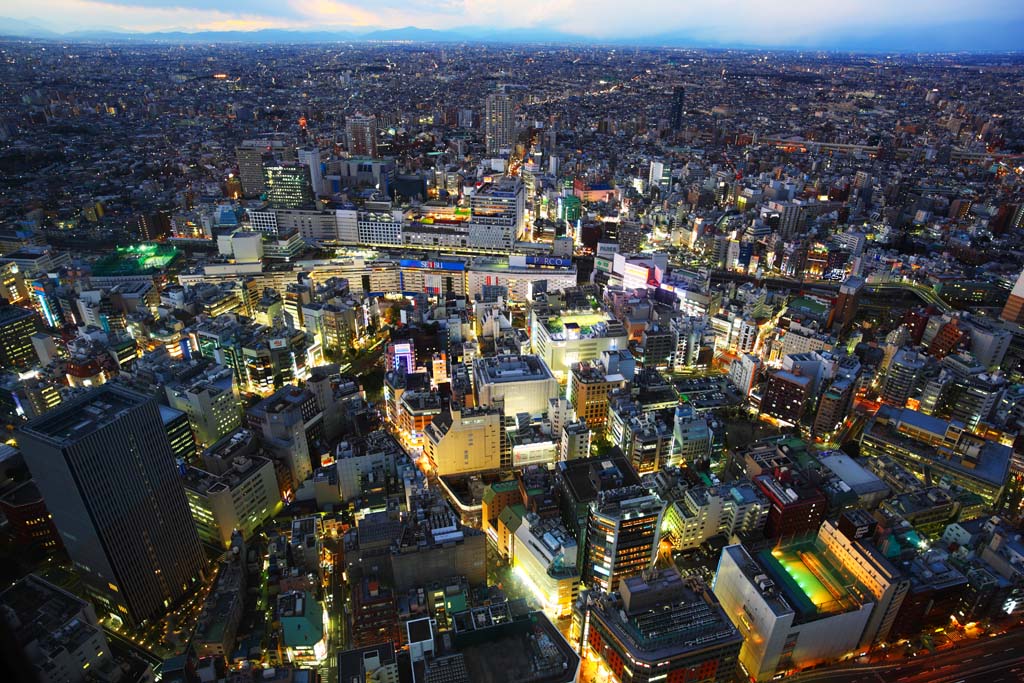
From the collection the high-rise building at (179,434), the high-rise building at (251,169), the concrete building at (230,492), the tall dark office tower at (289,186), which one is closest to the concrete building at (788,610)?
the concrete building at (230,492)

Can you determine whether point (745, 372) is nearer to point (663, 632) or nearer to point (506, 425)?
point (506, 425)

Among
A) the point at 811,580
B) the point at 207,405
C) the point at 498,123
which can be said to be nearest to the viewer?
the point at 811,580

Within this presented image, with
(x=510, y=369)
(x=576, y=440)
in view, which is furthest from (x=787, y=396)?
(x=510, y=369)

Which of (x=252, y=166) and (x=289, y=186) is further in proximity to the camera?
(x=252, y=166)

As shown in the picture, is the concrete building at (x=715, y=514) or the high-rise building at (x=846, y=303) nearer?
the concrete building at (x=715, y=514)

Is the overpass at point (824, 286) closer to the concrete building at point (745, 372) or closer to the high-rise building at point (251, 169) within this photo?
the concrete building at point (745, 372)

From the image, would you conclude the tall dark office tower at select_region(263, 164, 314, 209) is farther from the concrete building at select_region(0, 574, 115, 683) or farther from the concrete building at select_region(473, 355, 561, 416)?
the concrete building at select_region(0, 574, 115, 683)
